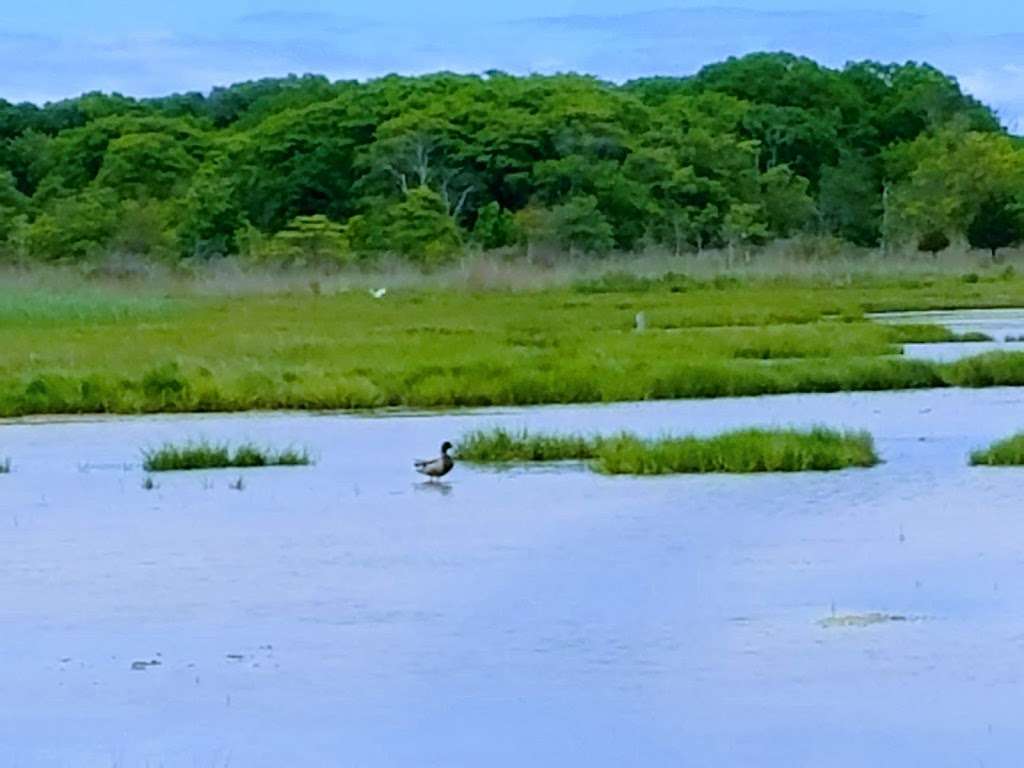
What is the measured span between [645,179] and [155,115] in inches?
570

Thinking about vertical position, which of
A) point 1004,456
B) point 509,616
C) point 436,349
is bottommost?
point 509,616

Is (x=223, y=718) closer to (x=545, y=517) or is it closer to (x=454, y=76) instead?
(x=545, y=517)

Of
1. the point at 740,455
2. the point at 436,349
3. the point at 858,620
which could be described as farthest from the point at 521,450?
the point at 436,349

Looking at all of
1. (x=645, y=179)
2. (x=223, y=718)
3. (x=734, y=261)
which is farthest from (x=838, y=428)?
(x=645, y=179)

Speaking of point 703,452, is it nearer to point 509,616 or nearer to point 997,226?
point 509,616

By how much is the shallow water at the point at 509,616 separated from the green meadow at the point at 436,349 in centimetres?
427

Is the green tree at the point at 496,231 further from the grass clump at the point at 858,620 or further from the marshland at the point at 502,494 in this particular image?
the grass clump at the point at 858,620

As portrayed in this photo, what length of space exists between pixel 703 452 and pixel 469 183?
36935 mm

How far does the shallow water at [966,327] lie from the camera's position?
84.9 ft

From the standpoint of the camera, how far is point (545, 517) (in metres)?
14.4

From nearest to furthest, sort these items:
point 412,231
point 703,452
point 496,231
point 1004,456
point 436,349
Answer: point 703,452 < point 1004,456 < point 436,349 < point 412,231 < point 496,231

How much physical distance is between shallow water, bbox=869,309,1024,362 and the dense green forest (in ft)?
42.6

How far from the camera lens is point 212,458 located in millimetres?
17109

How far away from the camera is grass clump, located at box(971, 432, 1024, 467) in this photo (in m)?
16.1
